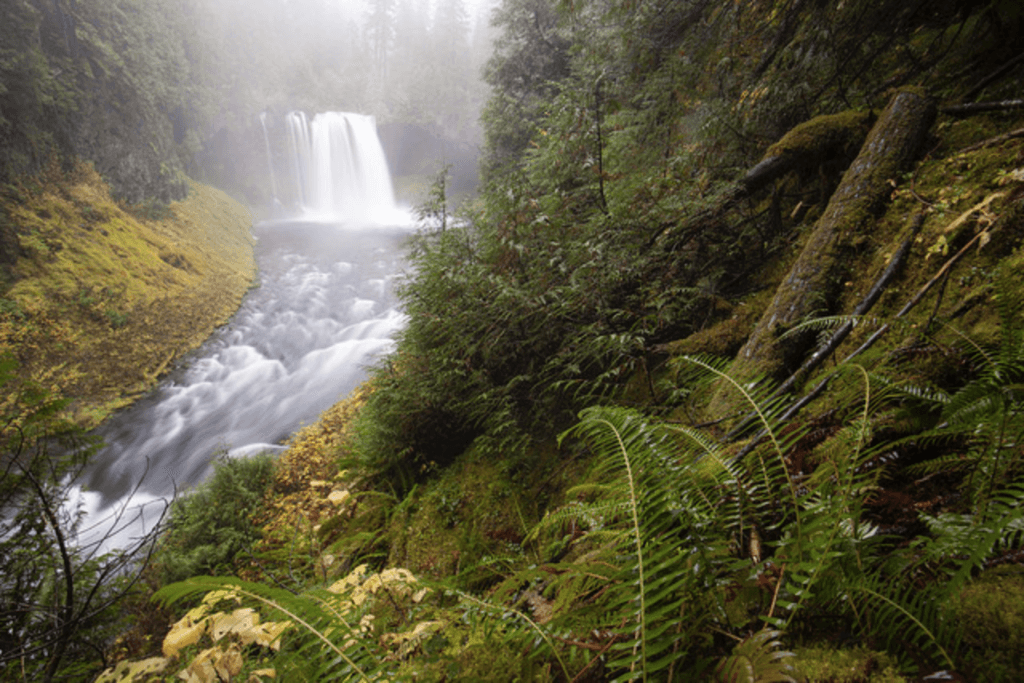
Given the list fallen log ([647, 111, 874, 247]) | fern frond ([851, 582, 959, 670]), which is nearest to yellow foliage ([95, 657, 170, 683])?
fern frond ([851, 582, 959, 670])

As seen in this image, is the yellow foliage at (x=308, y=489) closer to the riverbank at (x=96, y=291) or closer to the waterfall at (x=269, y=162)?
the riverbank at (x=96, y=291)

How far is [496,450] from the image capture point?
3.20 metres

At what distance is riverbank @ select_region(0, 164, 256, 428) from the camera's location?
8719mm

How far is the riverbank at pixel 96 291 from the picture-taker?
8.72m

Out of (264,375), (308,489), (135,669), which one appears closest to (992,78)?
(135,669)

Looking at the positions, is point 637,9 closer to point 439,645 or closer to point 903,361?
point 903,361

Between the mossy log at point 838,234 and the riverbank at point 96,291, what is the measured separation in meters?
11.1

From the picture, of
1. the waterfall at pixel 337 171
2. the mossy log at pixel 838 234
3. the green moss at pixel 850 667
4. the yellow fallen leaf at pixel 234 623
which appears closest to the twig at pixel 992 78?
the mossy log at pixel 838 234

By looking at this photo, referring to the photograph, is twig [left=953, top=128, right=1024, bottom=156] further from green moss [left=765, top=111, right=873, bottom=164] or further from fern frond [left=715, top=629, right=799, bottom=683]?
fern frond [left=715, top=629, right=799, bottom=683]

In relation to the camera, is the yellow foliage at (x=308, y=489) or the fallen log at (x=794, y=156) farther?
the yellow foliage at (x=308, y=489)

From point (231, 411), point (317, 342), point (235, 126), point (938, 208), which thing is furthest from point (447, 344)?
point (235, 126)

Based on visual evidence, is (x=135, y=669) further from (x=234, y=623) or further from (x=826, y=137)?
(x=826, y=137)

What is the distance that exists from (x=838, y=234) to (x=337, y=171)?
105ft

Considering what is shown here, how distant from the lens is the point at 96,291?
10.1 m
